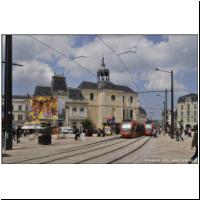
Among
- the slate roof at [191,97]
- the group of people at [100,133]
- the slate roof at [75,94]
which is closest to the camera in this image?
the slate roof at [191,97]

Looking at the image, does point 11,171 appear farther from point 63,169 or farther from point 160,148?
point 160,148

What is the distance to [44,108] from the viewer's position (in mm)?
16359

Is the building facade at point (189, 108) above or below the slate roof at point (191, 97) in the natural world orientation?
below

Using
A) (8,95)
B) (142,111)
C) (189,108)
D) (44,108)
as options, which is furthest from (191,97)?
(8,95)

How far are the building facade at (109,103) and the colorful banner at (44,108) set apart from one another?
1.25 meters

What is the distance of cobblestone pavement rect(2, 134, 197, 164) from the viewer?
14.3 meters

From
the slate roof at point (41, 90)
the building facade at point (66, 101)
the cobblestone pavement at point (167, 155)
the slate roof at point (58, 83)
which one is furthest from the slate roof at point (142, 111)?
the slate roof at point (41, 90)

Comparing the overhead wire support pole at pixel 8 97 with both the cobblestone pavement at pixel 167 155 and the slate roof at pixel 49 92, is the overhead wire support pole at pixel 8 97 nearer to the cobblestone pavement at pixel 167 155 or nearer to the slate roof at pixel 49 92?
the slate roof at pixel 49 92

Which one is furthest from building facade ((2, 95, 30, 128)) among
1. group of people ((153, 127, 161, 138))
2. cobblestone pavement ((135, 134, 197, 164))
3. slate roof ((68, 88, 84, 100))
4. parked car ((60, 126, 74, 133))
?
group of people ((153, 127, 161, 138))

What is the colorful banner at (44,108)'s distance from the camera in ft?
52.7

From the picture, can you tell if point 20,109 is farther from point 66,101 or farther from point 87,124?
point 87,124
